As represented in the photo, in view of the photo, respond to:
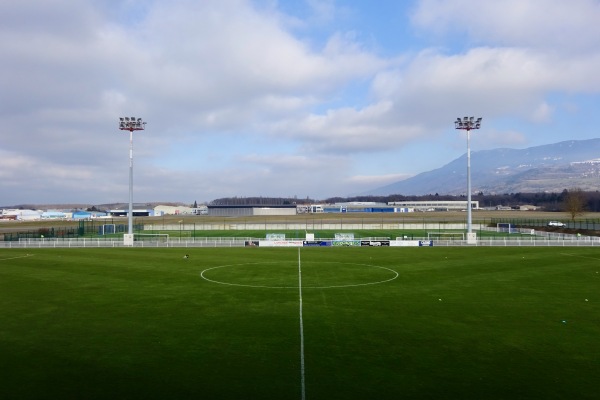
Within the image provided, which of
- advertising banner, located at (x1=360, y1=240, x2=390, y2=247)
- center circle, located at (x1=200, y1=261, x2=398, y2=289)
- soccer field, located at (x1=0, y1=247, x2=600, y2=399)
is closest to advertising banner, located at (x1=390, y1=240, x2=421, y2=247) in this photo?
advertising banner, located at (x1=360, y1=240, x2=390, y2=247)

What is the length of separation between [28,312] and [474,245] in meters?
46.4

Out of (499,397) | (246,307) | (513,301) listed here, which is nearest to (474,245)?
(513,301)

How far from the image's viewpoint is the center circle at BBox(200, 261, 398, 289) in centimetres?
2628

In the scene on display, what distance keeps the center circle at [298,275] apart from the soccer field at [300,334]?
0.15 meters

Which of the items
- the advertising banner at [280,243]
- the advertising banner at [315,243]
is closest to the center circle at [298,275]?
the advertising banner at [315,243]

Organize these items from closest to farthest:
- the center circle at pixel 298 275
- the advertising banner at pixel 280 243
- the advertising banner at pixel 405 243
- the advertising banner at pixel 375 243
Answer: the center circle at pixel 298 275
the advertising banner at pixel 405 243
the advertising banner at pixel 375 243
the advertising banner at pixel 280 243

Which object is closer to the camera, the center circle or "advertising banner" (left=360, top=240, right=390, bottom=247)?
the center circle

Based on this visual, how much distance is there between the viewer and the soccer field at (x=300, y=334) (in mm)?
11263

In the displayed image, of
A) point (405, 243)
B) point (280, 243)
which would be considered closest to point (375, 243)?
point (405, 243)

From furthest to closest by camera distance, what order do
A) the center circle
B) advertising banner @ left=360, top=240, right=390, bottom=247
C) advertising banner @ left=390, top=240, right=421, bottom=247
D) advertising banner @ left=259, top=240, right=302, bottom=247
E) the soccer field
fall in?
1. advertising banner @ left=259, top=240, right=302, bottom=247
2. advertising banner @ left=360, top=240, right=390, bottom=247
3. advertising banner @ left=390, top=240, right=421, bottom=247
4. the center circle
5. the soccer field

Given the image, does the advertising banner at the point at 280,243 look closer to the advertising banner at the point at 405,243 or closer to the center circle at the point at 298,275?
the advertising banner at the point at 405,243

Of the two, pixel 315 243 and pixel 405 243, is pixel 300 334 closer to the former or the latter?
pixel 315 243

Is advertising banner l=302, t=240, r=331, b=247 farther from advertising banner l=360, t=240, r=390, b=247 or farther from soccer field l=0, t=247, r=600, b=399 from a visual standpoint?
soccer field l=0, t=247, r=600, b=399

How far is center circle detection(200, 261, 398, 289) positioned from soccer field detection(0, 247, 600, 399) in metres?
0.15
